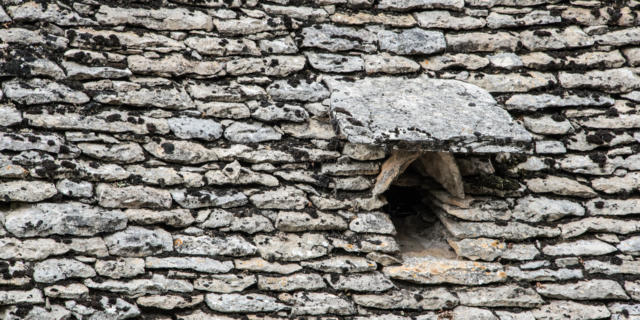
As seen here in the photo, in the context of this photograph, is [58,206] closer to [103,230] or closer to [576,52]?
[103,230]

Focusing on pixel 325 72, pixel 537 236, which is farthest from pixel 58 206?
pixel 537 236

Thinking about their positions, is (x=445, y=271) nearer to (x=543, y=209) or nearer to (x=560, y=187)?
(x=543, y=209)

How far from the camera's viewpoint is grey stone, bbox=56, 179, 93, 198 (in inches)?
158

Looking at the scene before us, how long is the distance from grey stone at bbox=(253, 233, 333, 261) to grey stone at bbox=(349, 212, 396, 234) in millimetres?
242

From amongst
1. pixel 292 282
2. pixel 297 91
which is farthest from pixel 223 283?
pixel 297 91

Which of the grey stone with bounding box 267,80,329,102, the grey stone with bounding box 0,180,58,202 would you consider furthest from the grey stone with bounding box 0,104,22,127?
the grey stone with bounding box 267,80,329,102

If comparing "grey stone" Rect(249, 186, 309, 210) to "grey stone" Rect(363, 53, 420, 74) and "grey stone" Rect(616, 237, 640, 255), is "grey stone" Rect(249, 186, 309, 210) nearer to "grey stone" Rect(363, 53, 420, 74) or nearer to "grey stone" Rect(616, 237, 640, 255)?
"grey stone" Rect(363, 53, 420, 74)

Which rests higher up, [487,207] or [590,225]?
[590,225]

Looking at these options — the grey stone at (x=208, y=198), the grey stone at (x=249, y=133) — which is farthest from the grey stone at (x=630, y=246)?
the grey stone at (x=208, y=198)

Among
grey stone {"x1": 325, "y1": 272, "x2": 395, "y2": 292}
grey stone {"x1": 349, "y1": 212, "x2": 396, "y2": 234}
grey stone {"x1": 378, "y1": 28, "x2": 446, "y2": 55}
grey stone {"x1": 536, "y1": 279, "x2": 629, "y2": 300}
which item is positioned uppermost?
grey stone {"x1": 378, "y1": 28, "x2": 446, "y2": 55}

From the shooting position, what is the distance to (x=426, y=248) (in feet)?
15.7

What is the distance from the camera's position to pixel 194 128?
4.33 meters

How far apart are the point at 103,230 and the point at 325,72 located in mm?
1888

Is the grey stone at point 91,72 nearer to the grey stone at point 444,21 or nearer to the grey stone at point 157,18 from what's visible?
the grey stone at point 157,18
